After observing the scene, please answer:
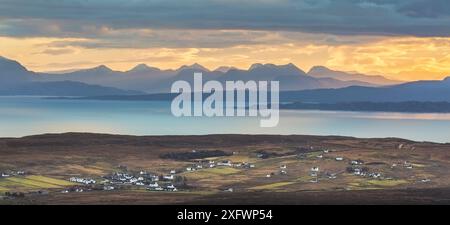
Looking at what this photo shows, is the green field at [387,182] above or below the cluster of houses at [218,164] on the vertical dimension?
below

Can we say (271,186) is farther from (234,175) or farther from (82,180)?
(82,180)

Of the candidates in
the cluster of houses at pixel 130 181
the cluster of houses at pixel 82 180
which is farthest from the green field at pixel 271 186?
the cluster of houses at pixel 82 180

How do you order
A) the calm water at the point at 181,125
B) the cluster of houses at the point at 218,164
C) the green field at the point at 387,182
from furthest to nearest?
the calm water at the point at 181,125
the cluster of houses at the point at 218,164
the green field at the point at 387,182

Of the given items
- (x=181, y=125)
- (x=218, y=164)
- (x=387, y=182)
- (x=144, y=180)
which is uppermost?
(x=181, y=125)

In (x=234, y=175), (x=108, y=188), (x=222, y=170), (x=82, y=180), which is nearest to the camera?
(x=108, y=188)

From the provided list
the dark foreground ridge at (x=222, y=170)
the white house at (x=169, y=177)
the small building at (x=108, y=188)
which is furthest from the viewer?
the white house at (x=169, y=177)

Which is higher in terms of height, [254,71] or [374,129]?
[254,71]

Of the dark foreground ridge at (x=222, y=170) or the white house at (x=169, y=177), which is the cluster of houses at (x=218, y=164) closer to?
the dark foreground ridge at (x=222, y=170)

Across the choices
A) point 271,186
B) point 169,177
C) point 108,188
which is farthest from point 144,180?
point 271,186

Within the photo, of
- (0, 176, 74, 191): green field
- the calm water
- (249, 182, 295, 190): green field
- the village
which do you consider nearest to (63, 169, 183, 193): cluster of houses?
the village
